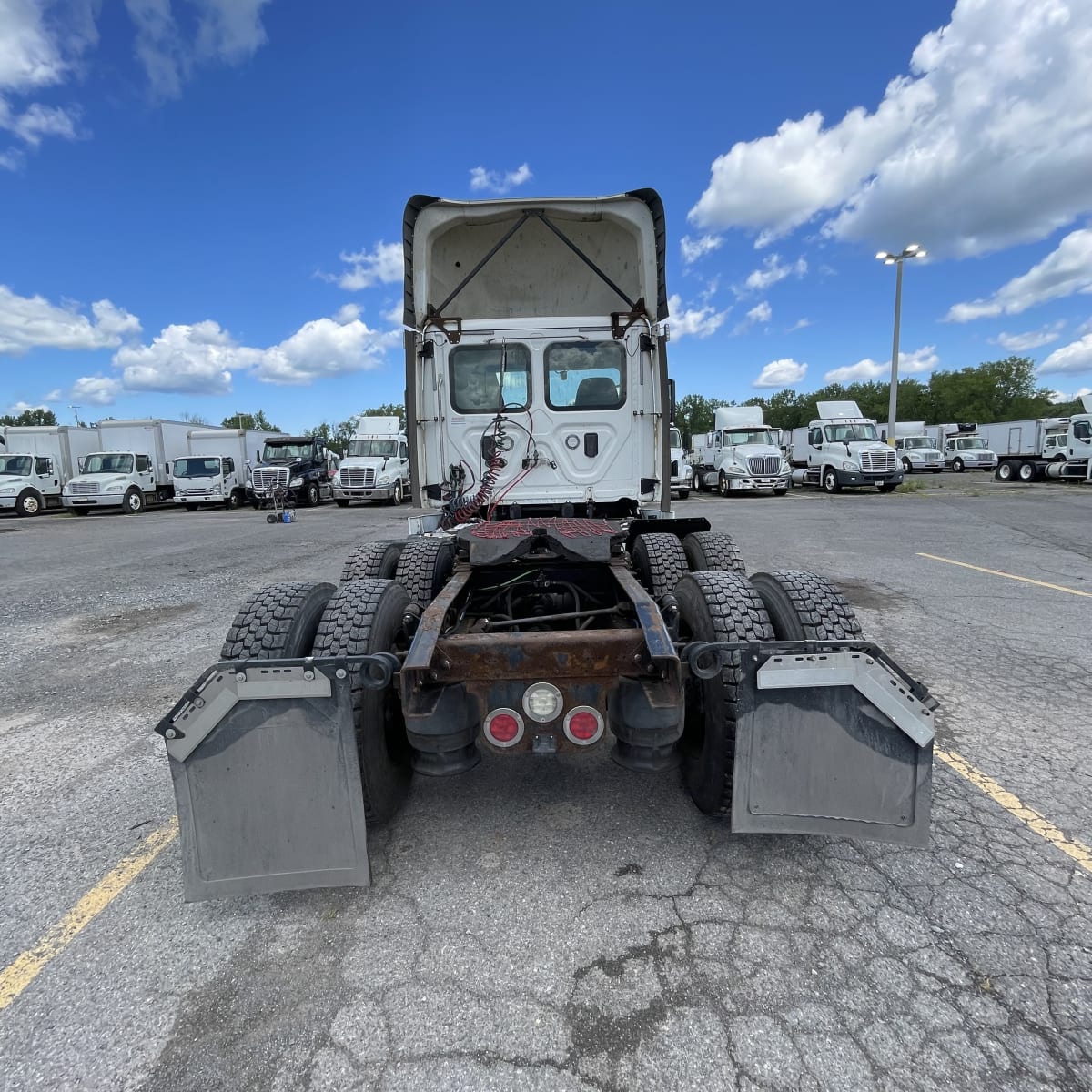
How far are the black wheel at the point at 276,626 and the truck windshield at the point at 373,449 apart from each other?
73.5 ft

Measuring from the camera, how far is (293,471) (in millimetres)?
24766

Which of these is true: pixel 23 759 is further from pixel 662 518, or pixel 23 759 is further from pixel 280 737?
pixel 662 518

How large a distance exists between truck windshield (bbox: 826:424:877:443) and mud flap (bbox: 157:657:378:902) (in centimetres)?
2630

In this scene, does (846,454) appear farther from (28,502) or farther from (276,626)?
(28,502)

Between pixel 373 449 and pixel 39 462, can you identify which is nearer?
pixel 39 462

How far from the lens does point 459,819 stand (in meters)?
2.86

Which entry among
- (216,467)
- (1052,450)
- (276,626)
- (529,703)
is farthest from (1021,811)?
(1052,450)

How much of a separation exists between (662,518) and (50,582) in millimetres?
9017

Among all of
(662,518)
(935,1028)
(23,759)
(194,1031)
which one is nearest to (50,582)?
(23,759)

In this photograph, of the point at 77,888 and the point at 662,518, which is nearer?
the point at 77,888

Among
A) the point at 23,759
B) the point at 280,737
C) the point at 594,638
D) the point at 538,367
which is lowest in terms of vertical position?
the point at 23,759

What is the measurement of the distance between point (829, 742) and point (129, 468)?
27.0 m

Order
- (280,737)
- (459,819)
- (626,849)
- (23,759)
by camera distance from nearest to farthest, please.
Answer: (280,737) < (626,849) < (459,819) < (23,759)

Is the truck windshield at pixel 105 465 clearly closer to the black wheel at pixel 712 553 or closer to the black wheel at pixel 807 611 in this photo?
the black wheel at pixel 712 553
